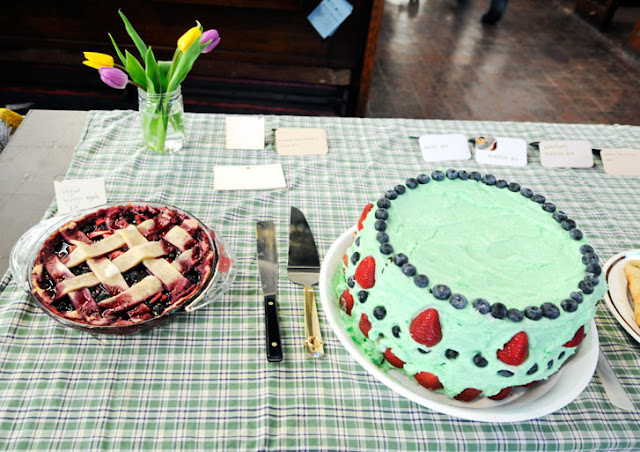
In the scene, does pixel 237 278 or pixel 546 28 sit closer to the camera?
pixel 237 278

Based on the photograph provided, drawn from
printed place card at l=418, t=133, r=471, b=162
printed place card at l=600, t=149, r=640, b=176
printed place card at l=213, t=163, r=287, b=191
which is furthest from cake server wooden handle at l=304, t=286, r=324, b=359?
printed place card at l=600, t=149, r=640, b=176

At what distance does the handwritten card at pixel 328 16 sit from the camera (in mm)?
2049

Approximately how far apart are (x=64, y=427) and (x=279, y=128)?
873 millimetres

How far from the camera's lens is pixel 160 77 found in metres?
1.14

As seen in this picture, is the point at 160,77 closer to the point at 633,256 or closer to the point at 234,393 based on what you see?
the point at 234,393

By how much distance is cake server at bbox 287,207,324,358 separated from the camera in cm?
83

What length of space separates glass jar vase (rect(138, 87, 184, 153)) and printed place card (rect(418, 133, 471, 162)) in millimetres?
642

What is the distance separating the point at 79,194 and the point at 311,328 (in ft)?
1.98

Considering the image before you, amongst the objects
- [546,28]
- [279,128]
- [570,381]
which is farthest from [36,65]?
[546,28]

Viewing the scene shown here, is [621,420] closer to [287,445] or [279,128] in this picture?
[287,445]

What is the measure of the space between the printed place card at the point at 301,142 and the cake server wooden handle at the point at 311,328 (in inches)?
19.0

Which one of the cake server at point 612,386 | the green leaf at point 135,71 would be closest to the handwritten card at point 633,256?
the cake server at point 612,386

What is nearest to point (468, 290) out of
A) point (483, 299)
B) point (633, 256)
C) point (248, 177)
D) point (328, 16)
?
point (483, 299)

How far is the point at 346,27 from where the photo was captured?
2.20 metres
